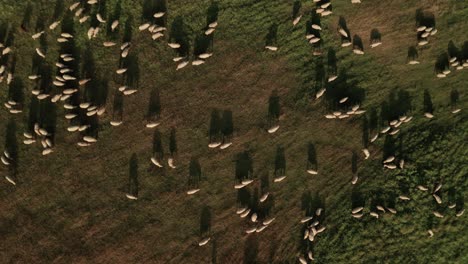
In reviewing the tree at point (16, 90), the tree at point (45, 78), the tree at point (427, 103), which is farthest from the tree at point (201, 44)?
the tree at point (427, 103)

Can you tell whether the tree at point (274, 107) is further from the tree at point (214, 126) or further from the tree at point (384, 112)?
the tree at point (384, 112)

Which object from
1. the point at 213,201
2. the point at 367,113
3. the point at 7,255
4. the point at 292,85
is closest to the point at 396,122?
Answer: the point at 367,113

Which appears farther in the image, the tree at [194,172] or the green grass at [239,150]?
the tree at [194,172]

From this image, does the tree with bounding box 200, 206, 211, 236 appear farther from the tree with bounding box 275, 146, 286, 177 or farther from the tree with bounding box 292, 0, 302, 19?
the tree with bounding box 292, 0, 302, 19

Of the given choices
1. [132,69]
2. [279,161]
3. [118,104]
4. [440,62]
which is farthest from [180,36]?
[440,62]

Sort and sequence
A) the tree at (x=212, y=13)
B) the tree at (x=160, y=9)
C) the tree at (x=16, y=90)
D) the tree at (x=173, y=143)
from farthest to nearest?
the tree at (x=173, y=143) < the tree at (x=212, y=13) < the tree at (x=160, y=9) < the tree at (x=16, y=90)

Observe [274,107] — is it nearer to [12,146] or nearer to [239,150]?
[239,150]
